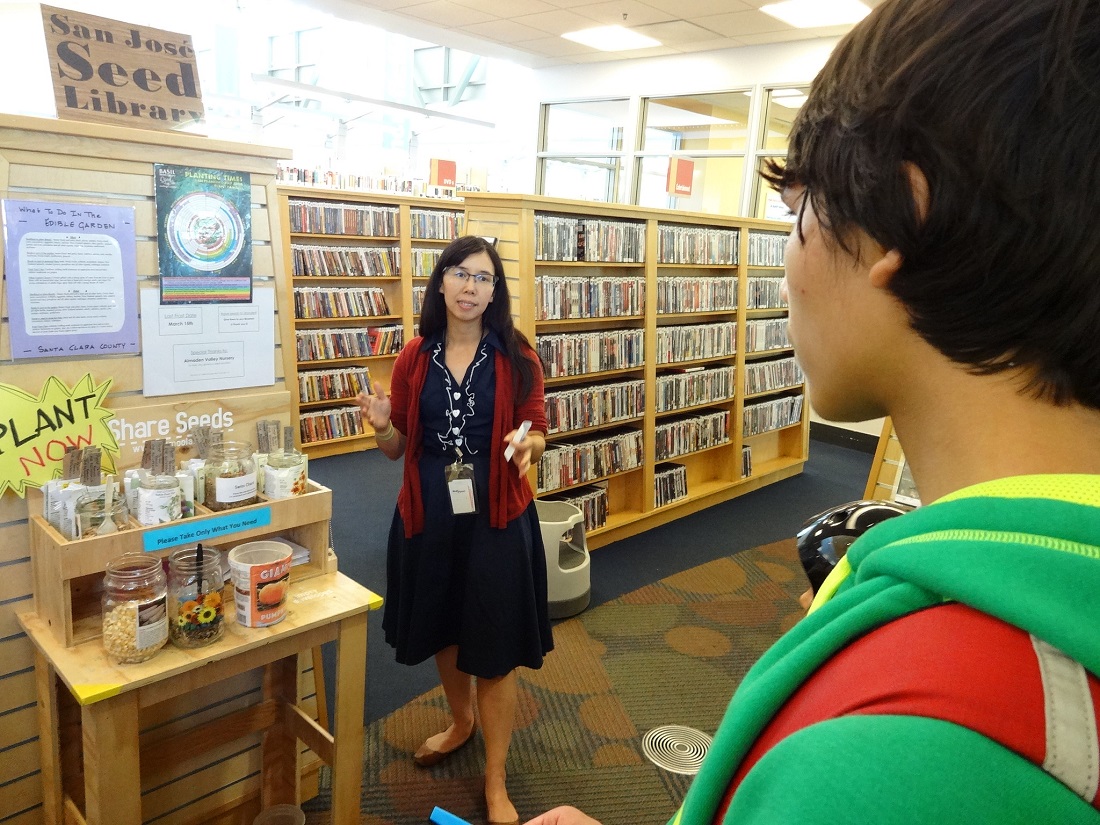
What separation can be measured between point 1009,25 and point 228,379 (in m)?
1.75

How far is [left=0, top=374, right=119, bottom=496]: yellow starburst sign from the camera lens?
Result: 1.48 m

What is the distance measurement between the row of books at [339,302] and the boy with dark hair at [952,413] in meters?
5.76

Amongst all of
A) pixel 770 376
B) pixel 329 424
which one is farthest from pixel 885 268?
pixel 329 424

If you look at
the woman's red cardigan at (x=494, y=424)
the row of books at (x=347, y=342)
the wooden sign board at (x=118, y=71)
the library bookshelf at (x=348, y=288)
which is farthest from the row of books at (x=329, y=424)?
the wooden sign board at (x=118, y=71)

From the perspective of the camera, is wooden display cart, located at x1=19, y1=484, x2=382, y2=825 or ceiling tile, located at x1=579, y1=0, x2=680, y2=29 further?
ceiling tile, located at x1=579, y1=0, x2=680, y2=29

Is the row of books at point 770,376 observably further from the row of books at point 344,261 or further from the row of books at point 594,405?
the row of books at point 344,261

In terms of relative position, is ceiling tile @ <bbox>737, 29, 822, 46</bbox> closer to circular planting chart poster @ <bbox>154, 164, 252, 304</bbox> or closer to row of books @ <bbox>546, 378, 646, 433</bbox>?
row of books @ <bbox>546, 378, 646, 433</bbox>

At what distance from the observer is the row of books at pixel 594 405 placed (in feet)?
13.2

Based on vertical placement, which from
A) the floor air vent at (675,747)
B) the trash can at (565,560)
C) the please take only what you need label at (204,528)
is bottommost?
the floor air vent at (675,747)

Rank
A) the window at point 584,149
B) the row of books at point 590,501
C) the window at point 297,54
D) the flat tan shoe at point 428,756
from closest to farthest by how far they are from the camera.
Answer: the flat tan shoe at point 428,756, the row of books at point 590,501, the window at point 584,149, the window at point 297,54

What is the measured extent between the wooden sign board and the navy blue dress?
95 cm

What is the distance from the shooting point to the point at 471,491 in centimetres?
215

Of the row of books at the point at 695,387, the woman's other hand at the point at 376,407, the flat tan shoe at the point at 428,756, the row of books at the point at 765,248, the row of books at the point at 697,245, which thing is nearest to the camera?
the woman's other hand at the point at 376,407

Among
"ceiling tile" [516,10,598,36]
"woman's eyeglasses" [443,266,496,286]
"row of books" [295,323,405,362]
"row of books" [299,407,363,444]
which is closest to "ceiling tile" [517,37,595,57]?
"ceiling tile" [516,10,598,36]
